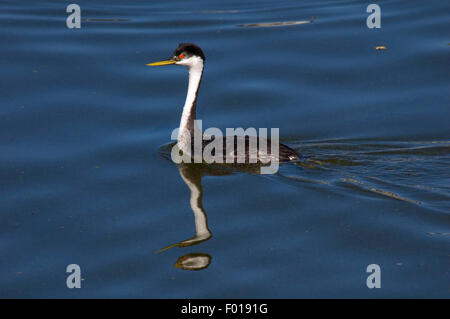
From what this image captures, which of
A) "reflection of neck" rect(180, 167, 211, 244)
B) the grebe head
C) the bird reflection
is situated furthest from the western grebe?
"reflection of neck" rect(180, 167, 211, 244)

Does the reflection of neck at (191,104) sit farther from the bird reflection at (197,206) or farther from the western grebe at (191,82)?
the bird reflection at (197,206)

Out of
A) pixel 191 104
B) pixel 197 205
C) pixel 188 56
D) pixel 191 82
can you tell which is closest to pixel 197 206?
pixel 197 205

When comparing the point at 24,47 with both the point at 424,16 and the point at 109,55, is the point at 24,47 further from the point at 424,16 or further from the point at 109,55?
the point at 424,16

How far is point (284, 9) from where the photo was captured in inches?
643

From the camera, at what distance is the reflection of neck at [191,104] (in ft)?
34.4

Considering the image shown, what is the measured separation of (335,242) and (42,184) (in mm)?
3733

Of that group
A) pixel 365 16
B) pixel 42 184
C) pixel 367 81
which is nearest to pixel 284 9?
pixel 365 16

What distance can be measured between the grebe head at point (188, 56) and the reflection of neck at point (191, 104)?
0.02m

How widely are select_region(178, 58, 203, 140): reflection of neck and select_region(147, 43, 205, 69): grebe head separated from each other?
19 millimetres

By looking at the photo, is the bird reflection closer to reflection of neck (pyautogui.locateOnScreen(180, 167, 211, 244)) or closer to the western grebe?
reflection of neck (pyautogui.locateOnScreen(180, 167, 211, 244))

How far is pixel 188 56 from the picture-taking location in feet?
34.4

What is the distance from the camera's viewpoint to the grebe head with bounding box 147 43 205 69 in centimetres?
1041

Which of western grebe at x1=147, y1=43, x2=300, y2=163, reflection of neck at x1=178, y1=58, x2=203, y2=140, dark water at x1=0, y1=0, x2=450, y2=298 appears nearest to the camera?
dark water at x1=0, y1=0, x2=450, y2=298

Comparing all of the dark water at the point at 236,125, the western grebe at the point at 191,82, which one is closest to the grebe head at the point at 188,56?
the western grebe at the point at 191,82
